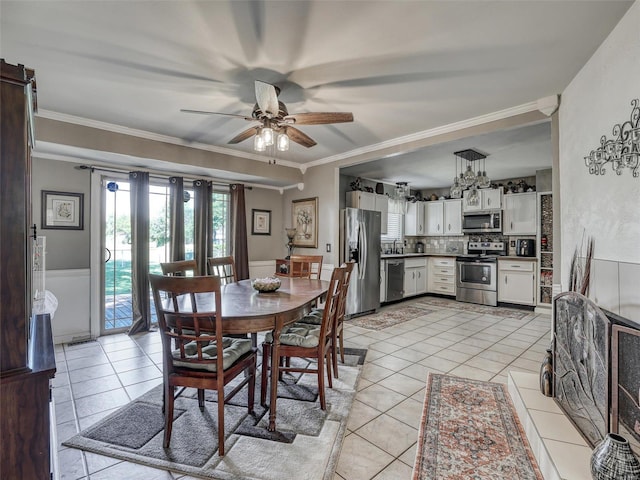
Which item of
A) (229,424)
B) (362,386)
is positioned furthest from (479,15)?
(229,424)

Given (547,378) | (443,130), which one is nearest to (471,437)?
(547,378)

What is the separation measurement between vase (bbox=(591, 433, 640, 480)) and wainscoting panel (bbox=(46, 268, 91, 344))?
4.81 m

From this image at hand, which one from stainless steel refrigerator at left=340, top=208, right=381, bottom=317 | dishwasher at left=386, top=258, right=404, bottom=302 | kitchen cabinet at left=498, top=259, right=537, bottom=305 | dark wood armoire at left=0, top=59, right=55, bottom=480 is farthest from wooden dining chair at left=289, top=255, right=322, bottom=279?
kitchen cabinet at left=498, top=259, right=537, bottom=305

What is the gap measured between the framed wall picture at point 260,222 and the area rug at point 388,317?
2210 mm

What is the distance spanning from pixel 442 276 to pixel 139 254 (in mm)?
5806

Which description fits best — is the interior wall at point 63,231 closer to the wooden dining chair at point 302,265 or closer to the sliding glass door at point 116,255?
the sliding glass door at point 116,255

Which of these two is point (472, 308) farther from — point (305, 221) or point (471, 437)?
point (471, 437)

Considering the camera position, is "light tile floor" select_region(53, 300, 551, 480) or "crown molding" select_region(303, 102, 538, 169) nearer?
"light tile floor" select_region(53, 300, 551, 480)

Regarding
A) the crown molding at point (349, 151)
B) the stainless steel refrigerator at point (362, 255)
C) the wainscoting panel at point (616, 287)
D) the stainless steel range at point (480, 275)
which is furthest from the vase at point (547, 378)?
the stainless steel range at point (480, 275)

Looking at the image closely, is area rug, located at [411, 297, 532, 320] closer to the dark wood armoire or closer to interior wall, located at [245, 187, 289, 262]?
interior wall, located at [245, 187, 289, 262]

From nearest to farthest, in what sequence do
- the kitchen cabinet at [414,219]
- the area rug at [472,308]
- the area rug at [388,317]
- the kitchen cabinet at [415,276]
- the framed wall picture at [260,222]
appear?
1. the area rug at [388,317]
2. the area rug at [472,308]
3. the framed wall picture at [260,222]
4. the kitchen cabinet at [415,276]
5. the kitchen cabinet at [414,219]

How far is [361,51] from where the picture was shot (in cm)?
208

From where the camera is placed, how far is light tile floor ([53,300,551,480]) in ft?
5.66

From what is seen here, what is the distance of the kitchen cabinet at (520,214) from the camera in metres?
Answer: 5.75
